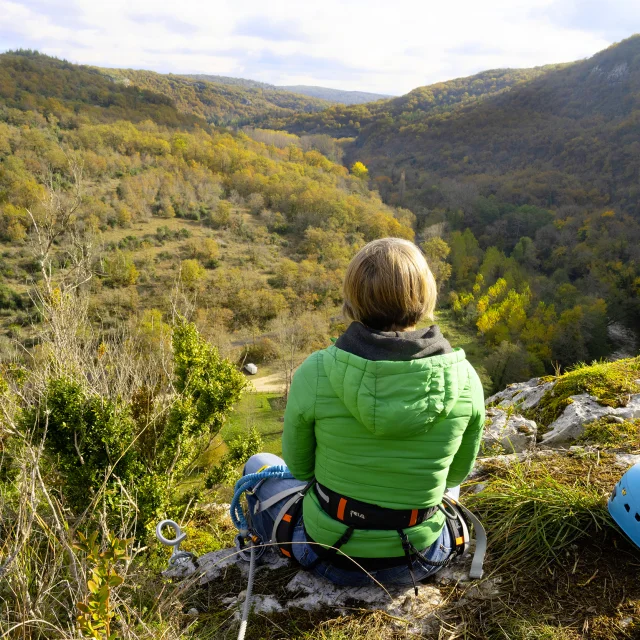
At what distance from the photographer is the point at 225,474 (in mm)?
6797

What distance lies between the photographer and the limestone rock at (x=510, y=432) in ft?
10.6

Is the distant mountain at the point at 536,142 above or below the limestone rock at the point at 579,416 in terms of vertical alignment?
above

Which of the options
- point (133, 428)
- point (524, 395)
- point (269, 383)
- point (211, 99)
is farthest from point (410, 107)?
point (133, 428)

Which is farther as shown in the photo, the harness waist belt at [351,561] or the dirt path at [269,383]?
Result: the dirt path at [269,383]

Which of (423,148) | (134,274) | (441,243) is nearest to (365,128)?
(423,148)

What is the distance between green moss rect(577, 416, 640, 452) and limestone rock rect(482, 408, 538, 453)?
1.15 ft

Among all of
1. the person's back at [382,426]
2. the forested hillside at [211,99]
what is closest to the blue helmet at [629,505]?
the person's back at [382,426]

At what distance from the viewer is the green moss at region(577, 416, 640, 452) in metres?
2.73

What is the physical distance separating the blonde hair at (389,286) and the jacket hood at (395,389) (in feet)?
0.61

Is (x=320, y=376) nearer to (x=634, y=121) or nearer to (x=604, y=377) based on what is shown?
(x=604, y=377)

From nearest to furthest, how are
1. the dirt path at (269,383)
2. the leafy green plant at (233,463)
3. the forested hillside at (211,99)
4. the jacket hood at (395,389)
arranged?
1. the jacket hood at (395,389)
2. the leafy green plant at (233,463)
3. the dirt path at (269,383)
4. the forested hillside at (211,99)

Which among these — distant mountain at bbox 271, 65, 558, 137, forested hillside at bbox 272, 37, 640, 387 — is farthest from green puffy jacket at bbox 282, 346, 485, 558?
distant mountain at bbox 271, 65, 558, 137

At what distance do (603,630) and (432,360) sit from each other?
4.07ft

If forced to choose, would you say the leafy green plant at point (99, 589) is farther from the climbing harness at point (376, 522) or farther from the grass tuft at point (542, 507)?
the grass tuft at point (542, 507)
